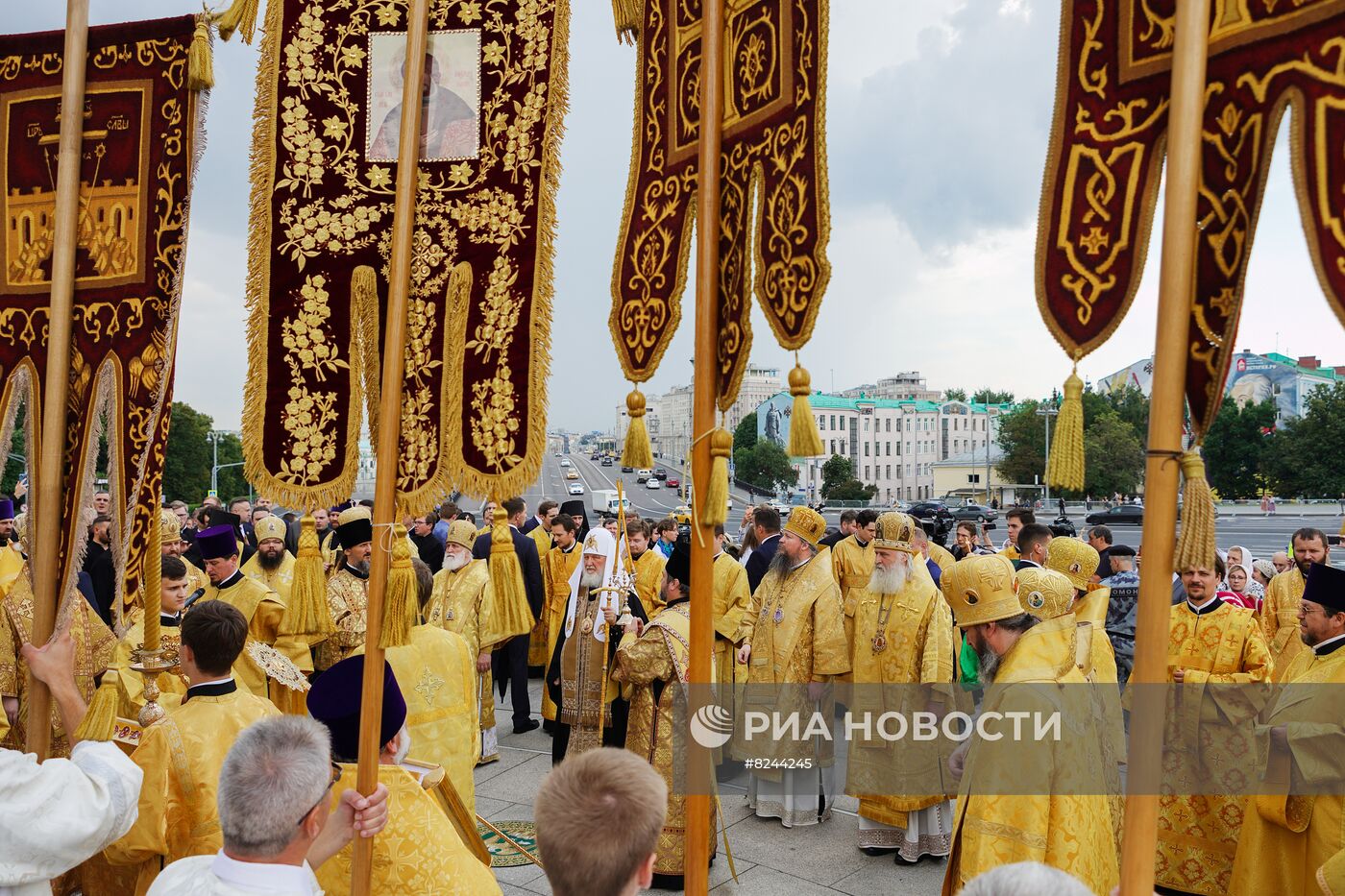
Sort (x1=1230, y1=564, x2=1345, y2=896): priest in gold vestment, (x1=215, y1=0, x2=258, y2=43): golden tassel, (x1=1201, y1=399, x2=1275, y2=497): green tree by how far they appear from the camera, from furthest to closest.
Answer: (x1=1201, y1=399, x2=1275, y2=497): green tree < (x1=1230, y1=564, x2=1345, y2=896): priest in gold vestment < (x1=215, y1=0, x2=258, y2=43): golden tassel

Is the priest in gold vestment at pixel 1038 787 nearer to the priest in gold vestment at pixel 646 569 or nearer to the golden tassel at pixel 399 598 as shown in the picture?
the golden tassel at pixel 399 598

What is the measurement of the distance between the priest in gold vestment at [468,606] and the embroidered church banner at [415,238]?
424 cm

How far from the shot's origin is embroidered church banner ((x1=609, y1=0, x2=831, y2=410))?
2.86 m

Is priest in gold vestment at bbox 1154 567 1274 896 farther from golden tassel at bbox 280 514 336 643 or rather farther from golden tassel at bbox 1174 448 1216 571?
golden tassel at bbox 280 514 336 643

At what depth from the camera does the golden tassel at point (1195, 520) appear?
205 centimetres

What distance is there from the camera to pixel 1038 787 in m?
3.23

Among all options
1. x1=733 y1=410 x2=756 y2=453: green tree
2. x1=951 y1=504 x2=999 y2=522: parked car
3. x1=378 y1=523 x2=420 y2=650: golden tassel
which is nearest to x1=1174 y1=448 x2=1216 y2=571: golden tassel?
x1=378 y1=523 x2=420 y2=650: golden tassel

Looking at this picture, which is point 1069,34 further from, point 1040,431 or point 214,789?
point 1040,431

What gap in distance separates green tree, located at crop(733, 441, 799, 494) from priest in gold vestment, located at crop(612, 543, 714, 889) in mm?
57219

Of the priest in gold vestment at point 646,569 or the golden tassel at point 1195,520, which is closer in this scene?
the golden tassel at point 1195,520

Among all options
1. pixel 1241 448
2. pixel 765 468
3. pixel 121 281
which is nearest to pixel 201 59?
pixel 121 281

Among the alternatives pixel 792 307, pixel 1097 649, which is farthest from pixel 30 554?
pixel 1097 649

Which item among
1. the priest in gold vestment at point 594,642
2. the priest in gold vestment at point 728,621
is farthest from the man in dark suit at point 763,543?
the priest in gold vestment at point 594,642

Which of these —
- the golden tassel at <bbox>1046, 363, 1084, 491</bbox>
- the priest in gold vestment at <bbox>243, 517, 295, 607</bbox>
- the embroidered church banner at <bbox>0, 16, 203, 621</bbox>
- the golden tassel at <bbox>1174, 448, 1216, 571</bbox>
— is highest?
the embroidered church banner at <bbox>0, 16, 203, 621</bbox>
